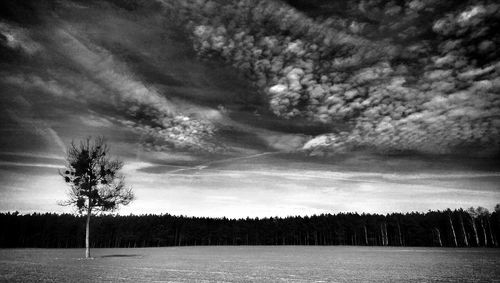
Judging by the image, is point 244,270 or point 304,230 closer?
point 244,270

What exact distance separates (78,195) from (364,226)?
460 feet

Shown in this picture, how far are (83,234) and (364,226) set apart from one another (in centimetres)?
13393

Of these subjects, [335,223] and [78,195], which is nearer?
[78,195]

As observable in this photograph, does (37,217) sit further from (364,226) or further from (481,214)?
(481,214)

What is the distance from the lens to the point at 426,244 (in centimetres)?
14000

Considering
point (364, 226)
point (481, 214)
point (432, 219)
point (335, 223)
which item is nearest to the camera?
point (481, 214)

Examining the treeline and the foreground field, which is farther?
the treeline

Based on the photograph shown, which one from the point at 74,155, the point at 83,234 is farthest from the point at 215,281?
the point at 83,234

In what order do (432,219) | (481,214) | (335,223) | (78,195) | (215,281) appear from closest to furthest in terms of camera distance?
(215,281)
(78,195)
(481,214)
(432,219)
(335,223)

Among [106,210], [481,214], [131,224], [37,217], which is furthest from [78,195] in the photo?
[37,217]

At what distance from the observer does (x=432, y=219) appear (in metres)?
138

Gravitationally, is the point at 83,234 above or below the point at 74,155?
below

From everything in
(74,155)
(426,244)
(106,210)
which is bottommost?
(426,244)

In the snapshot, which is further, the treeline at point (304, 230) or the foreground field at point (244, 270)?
the treeline at point (304, 230)
